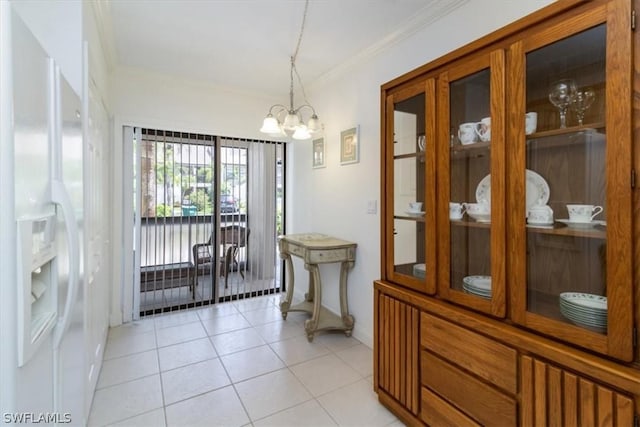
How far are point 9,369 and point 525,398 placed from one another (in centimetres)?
169

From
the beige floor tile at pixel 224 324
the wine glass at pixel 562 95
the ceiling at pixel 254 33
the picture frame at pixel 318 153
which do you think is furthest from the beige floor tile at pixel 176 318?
the wine glass at pixel 562 95

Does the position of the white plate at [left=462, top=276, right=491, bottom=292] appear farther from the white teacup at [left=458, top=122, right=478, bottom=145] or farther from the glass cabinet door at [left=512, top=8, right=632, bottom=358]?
the white teacup at [left=458, top=122, right=478, bottom=145]

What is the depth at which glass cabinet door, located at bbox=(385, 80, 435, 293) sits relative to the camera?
1.69m

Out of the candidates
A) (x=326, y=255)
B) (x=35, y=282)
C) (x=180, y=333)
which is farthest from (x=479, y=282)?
(x=180, y=333)

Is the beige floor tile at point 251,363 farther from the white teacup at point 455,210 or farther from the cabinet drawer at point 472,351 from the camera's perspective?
the white teacup at point 455,210

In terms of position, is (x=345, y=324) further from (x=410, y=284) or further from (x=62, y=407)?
(x=62, y=407)

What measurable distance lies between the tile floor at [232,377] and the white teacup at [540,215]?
4.68 feet

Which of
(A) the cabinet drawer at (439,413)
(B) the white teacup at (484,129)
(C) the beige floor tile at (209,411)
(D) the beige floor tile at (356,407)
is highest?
(B) the white teacup at (484,129)

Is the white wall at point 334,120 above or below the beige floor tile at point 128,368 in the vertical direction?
above

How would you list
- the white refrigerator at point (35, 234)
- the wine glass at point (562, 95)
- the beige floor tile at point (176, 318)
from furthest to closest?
the beige floor tile at point (176, 318), the wine glass at point (562, 95), the white refrigerator at point (35, 234)

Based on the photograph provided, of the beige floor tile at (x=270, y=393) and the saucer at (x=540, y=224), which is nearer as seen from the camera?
the saucer at (x=540, y=224)

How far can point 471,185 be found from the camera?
1.59 meters

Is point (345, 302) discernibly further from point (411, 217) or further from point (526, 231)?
point (526, 231)

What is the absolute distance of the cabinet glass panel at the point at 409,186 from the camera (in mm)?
1794
